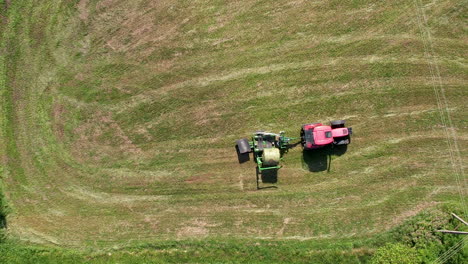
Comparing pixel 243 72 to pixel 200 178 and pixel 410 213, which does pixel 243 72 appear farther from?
pixel 410 213

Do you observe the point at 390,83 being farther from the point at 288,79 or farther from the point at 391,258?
the point at 391,258

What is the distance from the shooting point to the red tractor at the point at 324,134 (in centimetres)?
1686

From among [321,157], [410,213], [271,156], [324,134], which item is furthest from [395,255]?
[271,156]

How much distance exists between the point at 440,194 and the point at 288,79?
386 inches

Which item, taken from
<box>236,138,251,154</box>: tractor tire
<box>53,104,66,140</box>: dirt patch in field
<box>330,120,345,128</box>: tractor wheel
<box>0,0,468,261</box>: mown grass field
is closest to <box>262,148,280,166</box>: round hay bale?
<box>236,138,251,154</box>: tractor tire

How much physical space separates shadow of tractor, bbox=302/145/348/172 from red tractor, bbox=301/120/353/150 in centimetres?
51

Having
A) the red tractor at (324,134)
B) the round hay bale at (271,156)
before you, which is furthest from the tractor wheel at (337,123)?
the round hay bale at (271,156)

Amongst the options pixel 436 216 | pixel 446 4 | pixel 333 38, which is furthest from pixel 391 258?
pixel 446 4

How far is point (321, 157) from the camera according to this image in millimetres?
17828

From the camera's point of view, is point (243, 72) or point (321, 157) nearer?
point (321, 157)

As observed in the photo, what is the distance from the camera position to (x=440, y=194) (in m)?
17.6

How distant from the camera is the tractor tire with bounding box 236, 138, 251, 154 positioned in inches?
685

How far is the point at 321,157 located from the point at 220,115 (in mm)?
5702

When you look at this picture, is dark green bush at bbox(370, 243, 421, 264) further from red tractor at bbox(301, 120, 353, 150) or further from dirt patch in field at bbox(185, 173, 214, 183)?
dirt patch in field at bbox(185, 173, 214, 183)
